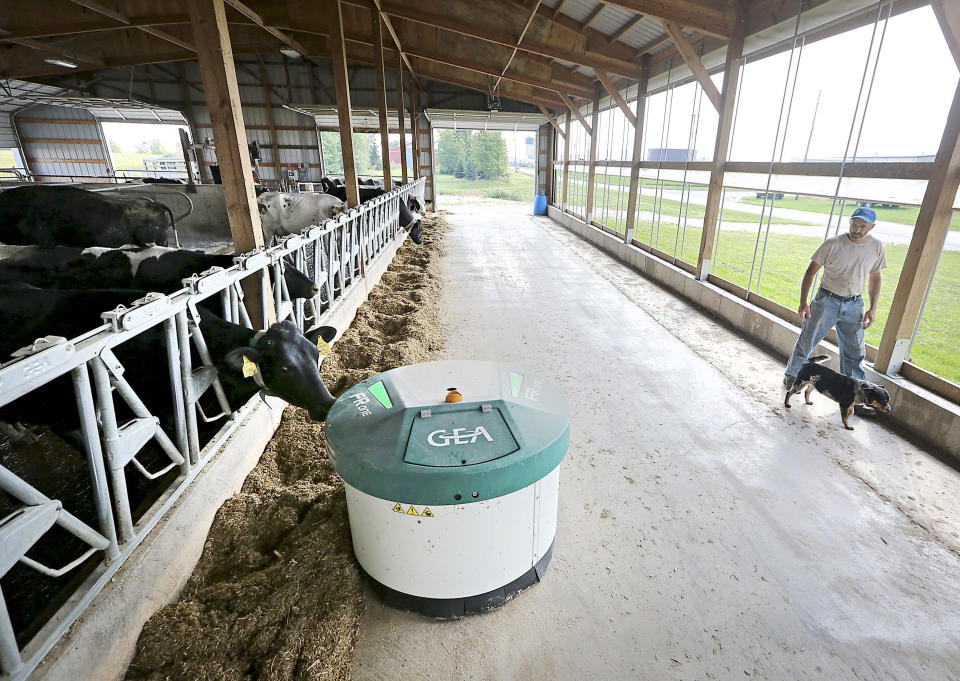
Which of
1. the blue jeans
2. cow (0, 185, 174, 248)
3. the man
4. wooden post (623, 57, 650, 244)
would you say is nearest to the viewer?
the man

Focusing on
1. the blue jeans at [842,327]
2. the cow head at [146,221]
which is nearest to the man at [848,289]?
the blue jeans at [842,327]

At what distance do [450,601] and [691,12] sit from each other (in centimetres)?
747

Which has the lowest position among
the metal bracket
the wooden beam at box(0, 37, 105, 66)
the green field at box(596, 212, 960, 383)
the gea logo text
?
the green field at box(596, 212, 960, 383)

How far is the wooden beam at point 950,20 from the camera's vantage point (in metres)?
3.71

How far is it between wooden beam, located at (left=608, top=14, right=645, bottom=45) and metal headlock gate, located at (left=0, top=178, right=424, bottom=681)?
770cm

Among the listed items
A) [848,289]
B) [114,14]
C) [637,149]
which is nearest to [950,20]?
[848,289]

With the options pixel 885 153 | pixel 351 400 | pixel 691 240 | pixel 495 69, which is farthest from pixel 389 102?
pixel 351 400

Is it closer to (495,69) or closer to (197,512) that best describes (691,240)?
(495,69)

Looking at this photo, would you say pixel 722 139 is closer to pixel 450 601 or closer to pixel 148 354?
pixel 450 601

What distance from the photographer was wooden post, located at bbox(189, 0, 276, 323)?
3.30m

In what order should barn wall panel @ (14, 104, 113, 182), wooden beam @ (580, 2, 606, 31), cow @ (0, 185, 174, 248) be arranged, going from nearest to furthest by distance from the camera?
cow @ (0, 185, 174, 248) → wooden beam @ (580, 2, 606, 31) → barn wall panel @ (14, 104, 113, 182)

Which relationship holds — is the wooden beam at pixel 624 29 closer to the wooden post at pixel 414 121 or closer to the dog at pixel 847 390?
the dog at pixel 847 390

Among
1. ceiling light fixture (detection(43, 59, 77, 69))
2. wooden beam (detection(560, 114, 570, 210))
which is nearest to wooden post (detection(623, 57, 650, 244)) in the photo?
wooden beam (detection(560, 114, 570, 210))

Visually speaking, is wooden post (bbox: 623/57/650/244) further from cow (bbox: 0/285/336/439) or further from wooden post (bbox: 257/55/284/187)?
wooden post (bbox: 257/55/284/187)
